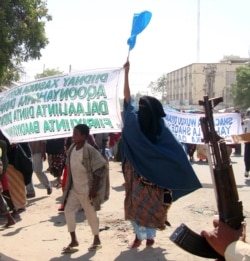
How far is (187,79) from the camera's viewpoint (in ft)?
285

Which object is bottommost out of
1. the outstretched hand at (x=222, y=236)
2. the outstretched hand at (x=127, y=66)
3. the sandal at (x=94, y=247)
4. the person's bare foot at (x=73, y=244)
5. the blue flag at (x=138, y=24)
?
the sandal at (x=94, y=247)

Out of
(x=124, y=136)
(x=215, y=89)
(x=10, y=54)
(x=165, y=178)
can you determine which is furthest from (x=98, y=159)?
(x=215, y=89)

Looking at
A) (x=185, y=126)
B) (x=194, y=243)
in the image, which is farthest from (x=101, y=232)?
(x=185, y=126)

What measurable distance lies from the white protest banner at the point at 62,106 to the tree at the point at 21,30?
23.5 ft

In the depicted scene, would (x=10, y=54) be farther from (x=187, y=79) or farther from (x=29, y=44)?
(x=187, y=79)

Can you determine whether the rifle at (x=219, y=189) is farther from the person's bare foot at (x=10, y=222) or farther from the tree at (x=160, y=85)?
the tree at (x=160, y=85)

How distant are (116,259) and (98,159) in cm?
110

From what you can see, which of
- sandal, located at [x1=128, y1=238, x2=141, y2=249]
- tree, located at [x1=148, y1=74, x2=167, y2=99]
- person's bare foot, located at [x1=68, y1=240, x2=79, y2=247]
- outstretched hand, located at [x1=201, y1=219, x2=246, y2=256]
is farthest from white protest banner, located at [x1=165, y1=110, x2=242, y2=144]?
tree, located at [x1=148, y1=74, x2=167, y2=99]

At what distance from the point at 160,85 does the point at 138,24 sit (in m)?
102

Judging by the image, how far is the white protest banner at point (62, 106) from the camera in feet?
17.0

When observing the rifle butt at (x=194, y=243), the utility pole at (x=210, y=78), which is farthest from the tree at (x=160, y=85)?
the rifle butt at (x=194, y=243)

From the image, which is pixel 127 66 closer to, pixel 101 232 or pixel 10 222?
pixel 101 232

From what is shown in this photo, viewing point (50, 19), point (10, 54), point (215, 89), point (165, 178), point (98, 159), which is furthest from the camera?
point (215, 89)

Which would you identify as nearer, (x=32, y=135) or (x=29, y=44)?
(x=32, y=135)
